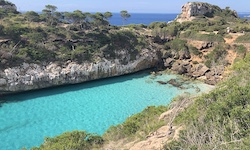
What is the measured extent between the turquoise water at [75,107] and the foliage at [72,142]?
13.8 feet

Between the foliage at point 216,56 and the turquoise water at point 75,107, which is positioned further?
the foliage at point 216,56

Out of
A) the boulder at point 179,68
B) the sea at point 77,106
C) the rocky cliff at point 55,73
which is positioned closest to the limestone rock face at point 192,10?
the boulder at point 179,68

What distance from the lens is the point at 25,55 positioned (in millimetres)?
22391

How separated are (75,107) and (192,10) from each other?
1391 inches

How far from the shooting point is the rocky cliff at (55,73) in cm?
2064

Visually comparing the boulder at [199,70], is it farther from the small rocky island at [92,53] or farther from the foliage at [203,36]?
the foliage at [203,36]

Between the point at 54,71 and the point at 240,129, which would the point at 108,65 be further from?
the point at 240,129

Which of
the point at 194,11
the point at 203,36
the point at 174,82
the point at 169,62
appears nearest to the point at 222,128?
the point at 174,82

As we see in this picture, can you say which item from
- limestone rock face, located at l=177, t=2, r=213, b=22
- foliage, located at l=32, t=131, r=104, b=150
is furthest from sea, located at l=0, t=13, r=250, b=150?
limestone rock face, located at l=177, t=2, r=213, b=22

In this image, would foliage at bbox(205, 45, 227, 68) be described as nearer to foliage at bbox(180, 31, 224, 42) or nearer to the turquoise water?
foliage at bbox(180, 31, 224, 42)

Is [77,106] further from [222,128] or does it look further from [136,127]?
[222,128]

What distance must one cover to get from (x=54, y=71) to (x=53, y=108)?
223 inches

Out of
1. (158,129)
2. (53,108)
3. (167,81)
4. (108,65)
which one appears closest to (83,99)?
(53,108)

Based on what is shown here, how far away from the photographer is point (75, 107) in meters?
18.0
